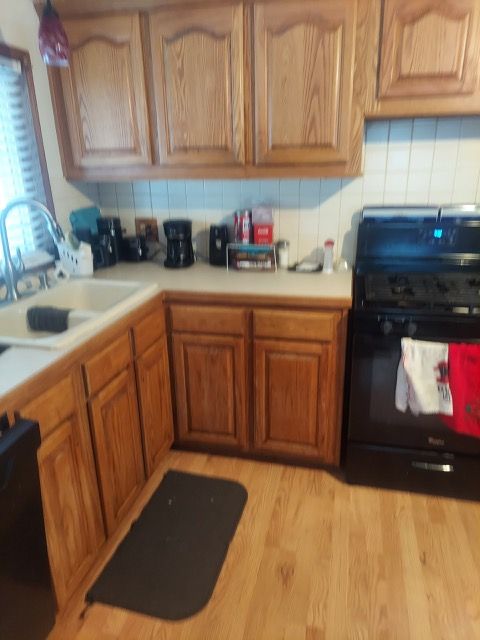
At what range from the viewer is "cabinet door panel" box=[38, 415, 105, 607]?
1364 millimetres

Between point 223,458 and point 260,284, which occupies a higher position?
point 260,284

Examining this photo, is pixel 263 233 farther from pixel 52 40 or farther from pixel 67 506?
pixel 67 506

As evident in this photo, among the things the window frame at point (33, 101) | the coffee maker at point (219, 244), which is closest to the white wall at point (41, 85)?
the window frame at point (33, 101)

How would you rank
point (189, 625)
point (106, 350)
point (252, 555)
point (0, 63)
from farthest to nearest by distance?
point (0, 63) → point (252, 555) → point (106, 350) → point (189, 625)

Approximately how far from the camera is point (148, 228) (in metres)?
2.54

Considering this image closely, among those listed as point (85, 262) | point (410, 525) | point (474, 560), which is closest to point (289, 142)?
point (85, 262)

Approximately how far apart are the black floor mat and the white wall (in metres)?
1.46

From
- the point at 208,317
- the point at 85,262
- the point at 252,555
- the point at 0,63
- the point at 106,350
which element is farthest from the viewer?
the point at 85,262

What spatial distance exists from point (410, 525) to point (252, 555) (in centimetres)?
67

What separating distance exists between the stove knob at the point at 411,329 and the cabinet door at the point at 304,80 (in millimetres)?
749

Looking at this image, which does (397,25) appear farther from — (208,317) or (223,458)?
(223,458)

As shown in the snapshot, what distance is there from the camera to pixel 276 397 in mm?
2082

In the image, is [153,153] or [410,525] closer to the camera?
[410,525]

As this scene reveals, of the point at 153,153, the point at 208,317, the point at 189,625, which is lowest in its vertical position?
the point at 189,625
